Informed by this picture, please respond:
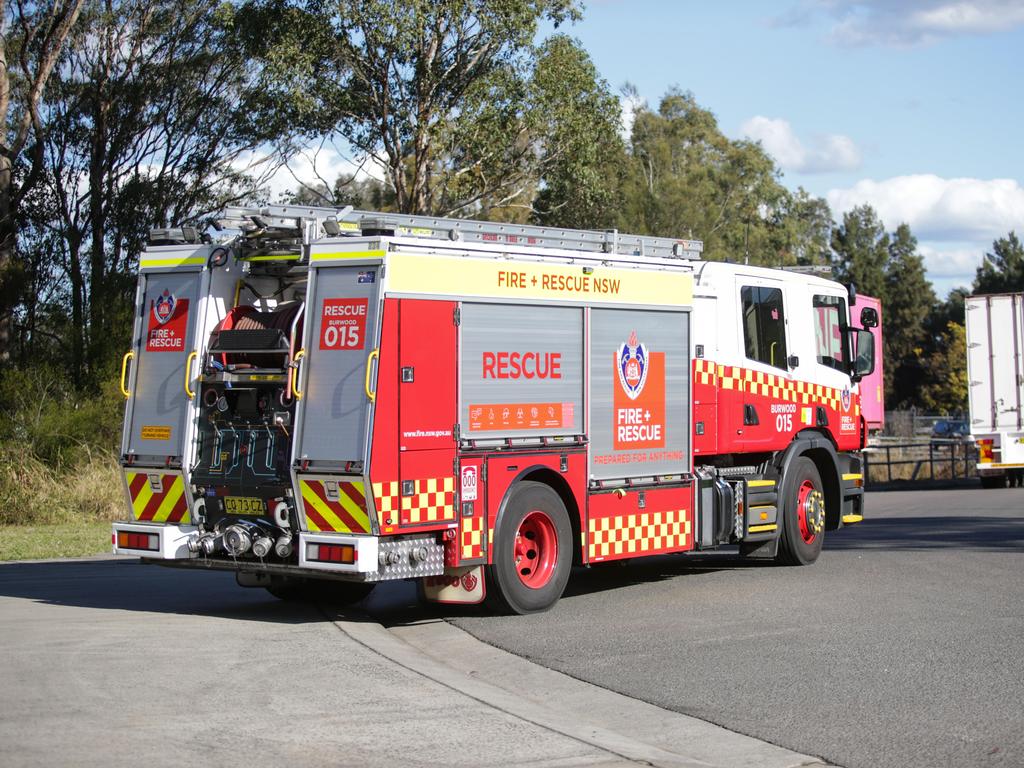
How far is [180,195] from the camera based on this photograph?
35844 mm

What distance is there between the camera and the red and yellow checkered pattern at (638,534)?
38.9 feet

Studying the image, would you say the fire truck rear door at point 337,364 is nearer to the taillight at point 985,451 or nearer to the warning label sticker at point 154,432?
the warning label sticker at point 154,432

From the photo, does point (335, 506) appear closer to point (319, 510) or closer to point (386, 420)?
point (319, 510)

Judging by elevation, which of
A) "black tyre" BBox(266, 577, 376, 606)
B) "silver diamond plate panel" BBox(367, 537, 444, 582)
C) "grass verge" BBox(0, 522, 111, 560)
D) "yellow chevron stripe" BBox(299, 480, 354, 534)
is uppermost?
"yellow chevron stripe" BBox(299, 480, 354, 534)

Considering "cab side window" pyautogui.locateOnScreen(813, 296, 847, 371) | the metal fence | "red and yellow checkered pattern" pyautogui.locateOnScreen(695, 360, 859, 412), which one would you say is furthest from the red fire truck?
the metal fence

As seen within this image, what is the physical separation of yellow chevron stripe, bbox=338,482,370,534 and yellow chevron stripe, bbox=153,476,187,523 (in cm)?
174

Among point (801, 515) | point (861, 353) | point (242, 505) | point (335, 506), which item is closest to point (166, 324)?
point (242, 505)

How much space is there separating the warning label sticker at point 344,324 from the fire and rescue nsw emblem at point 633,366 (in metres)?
2.99

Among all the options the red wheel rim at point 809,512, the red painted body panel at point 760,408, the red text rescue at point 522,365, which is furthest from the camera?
the red wheel rim at point 809,512

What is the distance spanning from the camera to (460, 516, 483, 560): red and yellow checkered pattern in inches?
412

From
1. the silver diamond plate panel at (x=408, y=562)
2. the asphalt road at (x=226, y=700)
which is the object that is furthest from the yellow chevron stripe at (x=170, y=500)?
the silver diamond plate panel at (x=408, y=562)

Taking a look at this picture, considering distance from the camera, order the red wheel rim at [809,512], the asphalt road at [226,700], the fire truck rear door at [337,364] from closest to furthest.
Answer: the asphalt road at [226,700]
the fire truck rear door at [337,364]
the red wheel rim at [809,512]

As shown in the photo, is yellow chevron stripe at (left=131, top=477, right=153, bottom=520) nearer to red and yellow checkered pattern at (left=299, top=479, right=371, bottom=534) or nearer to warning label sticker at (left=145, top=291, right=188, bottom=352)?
warning label sticker at (left=145, top=291, right=188, bottom=352)

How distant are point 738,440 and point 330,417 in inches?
205
